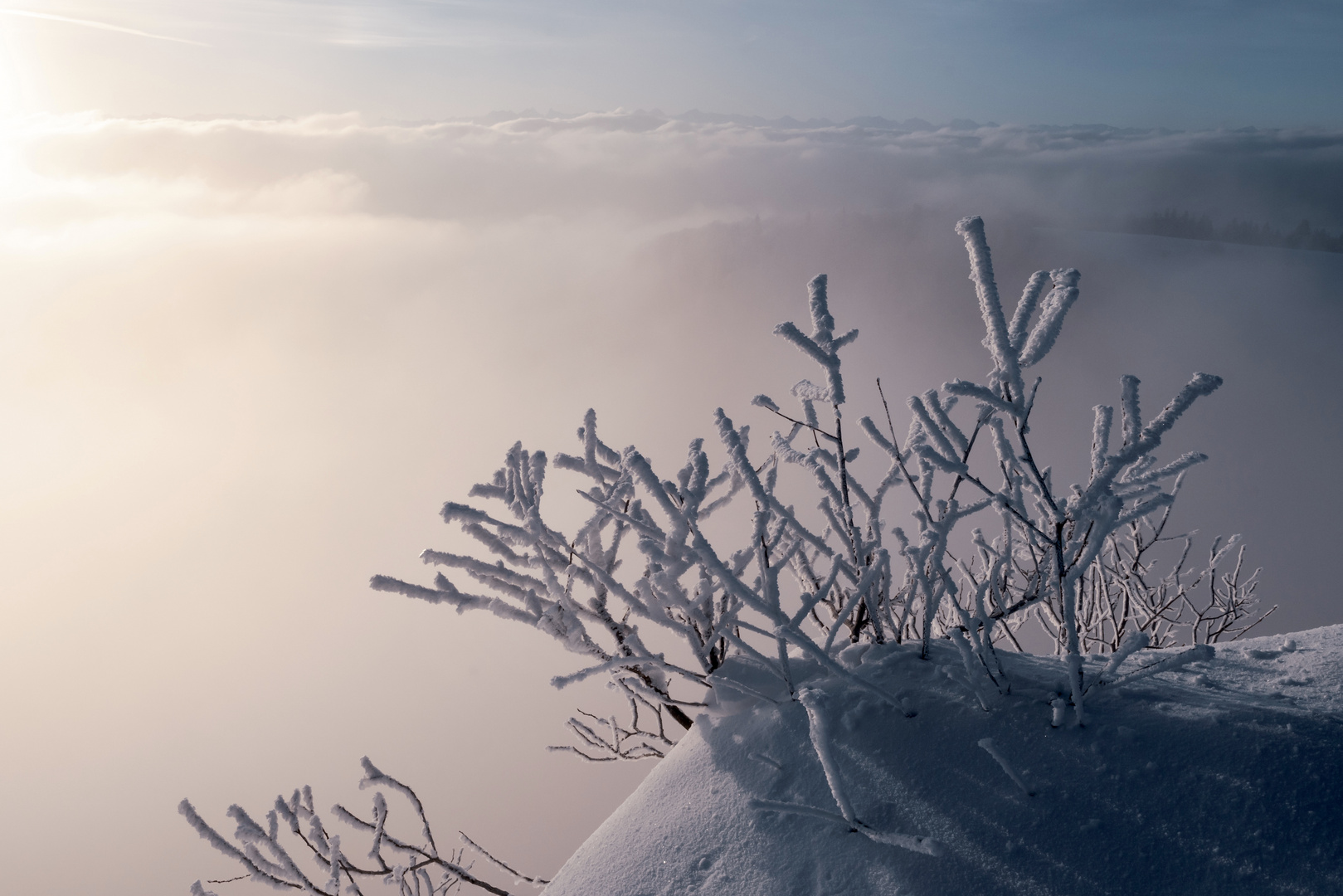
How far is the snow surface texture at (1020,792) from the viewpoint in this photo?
1.31 m

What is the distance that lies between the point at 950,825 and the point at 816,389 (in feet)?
3.30

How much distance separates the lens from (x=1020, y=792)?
1.46m

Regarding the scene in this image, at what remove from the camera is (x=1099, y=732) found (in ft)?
5.02

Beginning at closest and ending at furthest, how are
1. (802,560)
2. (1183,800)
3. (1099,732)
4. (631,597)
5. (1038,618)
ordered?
1. (1183,800)
2. (1099,732)
3. (631,597)
4. (802,560)
5. (1038,618)

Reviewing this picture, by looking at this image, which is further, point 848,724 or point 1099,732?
point 848,724

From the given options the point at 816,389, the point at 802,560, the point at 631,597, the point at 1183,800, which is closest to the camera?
the point at 1183,800

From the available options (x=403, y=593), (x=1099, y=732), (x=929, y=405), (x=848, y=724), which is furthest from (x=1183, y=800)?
(x=403, y=593)

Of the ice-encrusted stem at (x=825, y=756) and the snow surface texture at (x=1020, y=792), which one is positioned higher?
the ice-encrusted stem at (x=825, y=756)

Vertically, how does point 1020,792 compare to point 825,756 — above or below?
below

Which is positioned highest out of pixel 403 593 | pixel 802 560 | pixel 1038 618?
pixel 403 593

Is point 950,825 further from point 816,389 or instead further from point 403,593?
point 403,593

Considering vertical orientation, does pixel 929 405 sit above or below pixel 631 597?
above

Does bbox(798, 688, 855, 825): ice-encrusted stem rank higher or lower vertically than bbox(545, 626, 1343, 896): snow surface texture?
higher

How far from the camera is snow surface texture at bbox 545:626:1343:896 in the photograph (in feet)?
4.30
